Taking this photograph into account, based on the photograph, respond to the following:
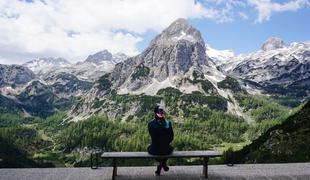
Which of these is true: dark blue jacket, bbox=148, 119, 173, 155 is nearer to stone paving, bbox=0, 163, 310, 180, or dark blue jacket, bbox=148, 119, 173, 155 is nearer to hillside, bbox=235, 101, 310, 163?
stone paving, bbox=0, 163, 310, 180

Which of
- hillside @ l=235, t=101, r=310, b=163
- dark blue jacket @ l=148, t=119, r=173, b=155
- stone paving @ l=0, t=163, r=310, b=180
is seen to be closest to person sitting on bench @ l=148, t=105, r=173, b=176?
dark blue jacket @ l=148, t=119, r=173, b=155

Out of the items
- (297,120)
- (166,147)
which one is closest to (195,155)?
(166,147)

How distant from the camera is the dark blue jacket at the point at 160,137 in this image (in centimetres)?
2097

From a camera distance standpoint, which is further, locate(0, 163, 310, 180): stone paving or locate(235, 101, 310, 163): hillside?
locate(235, 101, 310, 163): hillside

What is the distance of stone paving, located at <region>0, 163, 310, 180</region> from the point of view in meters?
21.4

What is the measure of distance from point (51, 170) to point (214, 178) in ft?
32.7

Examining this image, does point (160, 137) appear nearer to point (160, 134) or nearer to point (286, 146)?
point (160, 134)

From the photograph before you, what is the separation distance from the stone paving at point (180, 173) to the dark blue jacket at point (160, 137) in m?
1.46

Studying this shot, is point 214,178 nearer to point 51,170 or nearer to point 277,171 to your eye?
point 277,171

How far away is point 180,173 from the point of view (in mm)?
22266

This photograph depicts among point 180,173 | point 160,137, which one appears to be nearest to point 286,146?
point 180,173

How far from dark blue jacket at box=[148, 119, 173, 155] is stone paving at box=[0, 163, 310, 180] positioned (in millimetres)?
1458

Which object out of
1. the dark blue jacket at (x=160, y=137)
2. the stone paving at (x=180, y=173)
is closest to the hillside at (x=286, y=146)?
the stone paving at (x=180, y=173)

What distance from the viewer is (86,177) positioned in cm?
2159
